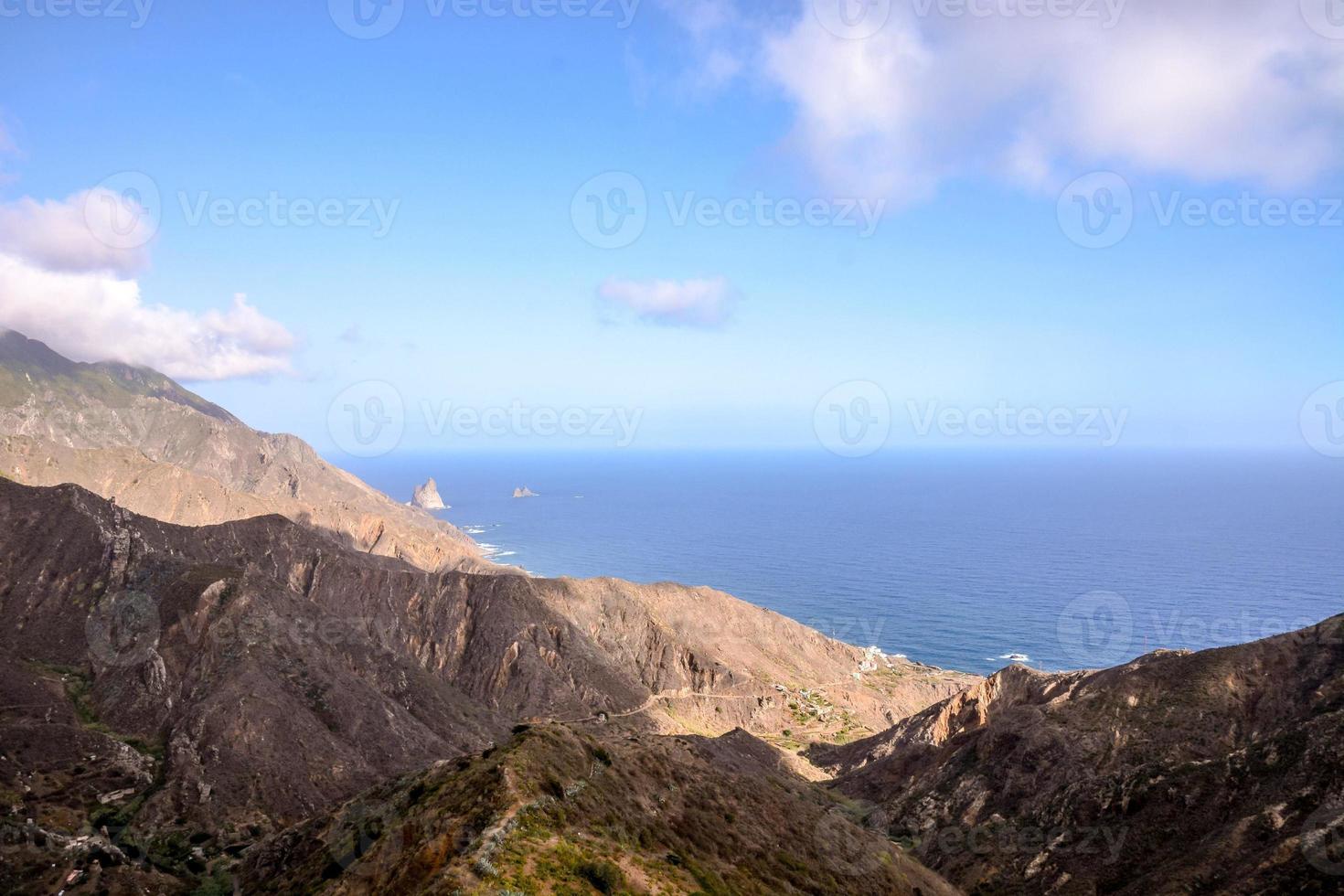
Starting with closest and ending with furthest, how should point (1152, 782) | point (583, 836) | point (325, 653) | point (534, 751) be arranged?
point (583, 836) < point (534, 751) < point (1152, 782) < point (325, 653)

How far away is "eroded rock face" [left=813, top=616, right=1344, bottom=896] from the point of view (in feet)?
165

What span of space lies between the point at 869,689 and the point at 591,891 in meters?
114

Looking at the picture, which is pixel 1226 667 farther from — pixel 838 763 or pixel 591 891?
pixel 591 891

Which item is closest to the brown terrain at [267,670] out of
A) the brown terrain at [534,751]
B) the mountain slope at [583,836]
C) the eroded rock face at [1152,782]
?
the brown terrain at [534,751]

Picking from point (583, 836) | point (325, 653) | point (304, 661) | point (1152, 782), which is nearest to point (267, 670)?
point (304, 661)

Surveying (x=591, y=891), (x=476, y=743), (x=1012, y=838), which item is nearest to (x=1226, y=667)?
(x=1012, y=838)

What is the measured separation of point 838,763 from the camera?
104500mm

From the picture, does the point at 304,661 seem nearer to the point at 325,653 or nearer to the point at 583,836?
the point at 325,653

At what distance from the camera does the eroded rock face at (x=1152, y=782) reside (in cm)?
5034

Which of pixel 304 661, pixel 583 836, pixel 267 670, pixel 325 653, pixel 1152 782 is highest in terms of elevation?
pixel 1152 782

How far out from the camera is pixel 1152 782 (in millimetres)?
61438

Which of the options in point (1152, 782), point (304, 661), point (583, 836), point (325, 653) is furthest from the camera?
point (325, 653)

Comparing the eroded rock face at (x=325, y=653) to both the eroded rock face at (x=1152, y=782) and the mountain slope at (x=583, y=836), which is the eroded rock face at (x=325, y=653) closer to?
the mountain slope at (x=583, y=836)

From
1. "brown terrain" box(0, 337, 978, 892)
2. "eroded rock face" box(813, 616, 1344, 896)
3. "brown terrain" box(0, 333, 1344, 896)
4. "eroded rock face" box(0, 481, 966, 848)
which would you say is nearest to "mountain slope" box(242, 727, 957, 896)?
"brown terrain" box(0, 333, 1344, 896)
